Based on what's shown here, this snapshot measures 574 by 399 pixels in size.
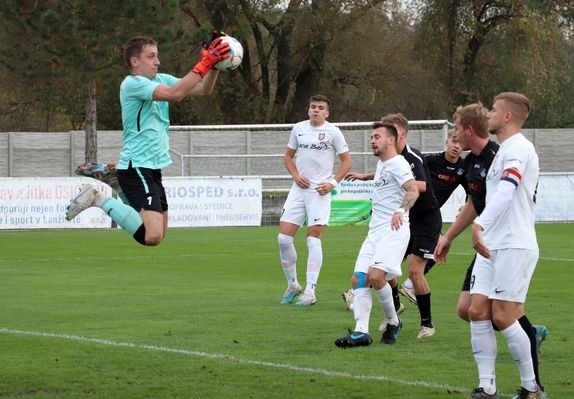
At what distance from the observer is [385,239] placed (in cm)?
825

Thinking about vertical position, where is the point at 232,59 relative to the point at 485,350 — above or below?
above

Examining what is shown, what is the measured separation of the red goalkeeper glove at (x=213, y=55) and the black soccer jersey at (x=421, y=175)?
2.58m

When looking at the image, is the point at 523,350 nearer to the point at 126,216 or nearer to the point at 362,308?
the point at 362,308

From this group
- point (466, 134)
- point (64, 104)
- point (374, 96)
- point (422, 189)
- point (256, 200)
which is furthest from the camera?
point (374, 96)

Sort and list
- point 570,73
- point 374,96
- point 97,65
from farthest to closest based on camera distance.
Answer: point 570,73 < point 374,96 < point 97,65

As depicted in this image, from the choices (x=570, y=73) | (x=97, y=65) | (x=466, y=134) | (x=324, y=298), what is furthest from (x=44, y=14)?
(x=570, y=73)

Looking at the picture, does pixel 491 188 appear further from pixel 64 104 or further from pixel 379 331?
pixel 64 104

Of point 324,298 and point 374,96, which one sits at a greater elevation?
point 374,96

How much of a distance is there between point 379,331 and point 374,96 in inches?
1397

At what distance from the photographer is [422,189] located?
8797 millimetres

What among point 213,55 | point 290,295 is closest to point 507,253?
point 213,55

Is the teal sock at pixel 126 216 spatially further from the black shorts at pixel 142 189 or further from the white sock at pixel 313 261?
the white sock at pixel 313 261

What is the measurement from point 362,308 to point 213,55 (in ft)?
8.32

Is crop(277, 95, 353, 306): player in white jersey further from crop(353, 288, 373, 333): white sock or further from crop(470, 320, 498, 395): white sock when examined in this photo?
crop(470, 320, 498, 395): white sock
